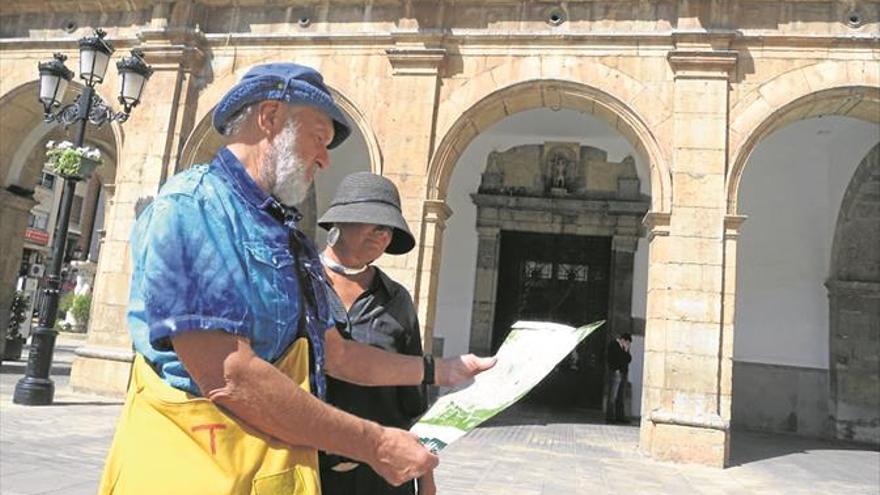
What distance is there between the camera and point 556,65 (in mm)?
8406

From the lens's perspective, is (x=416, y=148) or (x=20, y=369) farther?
(x=20, y=369)

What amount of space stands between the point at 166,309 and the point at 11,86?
11.7m

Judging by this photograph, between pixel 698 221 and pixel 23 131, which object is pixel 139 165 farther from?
pixel 698 221

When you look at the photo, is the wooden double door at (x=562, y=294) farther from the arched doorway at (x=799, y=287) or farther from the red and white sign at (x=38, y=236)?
the red and white sign at (x=38, y=236)

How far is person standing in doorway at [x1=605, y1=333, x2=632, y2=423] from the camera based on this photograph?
34.0 ft

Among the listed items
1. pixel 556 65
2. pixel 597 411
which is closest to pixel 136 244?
pixel 556 65

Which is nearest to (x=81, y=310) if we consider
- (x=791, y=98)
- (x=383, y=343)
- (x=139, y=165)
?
(x=139, y=165)

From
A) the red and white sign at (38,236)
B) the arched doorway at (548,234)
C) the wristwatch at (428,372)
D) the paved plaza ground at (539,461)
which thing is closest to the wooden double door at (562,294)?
the arched doorway at (548,234)

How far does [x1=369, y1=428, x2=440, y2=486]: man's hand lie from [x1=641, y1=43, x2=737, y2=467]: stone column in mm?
6660

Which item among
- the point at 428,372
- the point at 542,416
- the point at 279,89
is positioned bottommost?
the point at 542,416

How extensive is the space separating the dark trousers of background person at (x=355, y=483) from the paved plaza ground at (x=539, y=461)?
3.09 m

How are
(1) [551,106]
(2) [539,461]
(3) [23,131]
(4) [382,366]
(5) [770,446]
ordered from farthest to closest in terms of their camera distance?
1. (3) [23,131]
2. (5) [770,446]
3. (1) [551,106]
4. (2) [539,461]
5. (4) [382,366]

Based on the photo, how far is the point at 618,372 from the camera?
10.4m

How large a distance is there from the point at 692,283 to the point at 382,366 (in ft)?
21.4
